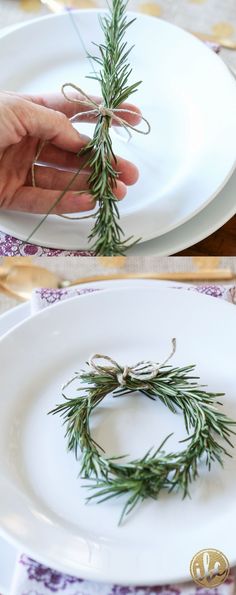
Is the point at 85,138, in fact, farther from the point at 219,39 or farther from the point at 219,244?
the point at 219,39

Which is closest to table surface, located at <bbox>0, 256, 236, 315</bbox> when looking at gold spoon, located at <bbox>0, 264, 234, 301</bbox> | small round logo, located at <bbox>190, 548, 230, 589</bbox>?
gold spoon, located at <bbox>0, 264, 234, 301</bbox>

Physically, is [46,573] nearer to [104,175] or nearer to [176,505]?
[176,505]

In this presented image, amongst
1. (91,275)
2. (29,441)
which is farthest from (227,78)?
(29,441)

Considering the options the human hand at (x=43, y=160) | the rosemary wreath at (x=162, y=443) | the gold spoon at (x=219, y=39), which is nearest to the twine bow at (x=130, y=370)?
the rosemary wreath at (x=162, y=443)

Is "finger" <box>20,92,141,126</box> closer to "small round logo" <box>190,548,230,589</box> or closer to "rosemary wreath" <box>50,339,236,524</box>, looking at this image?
"rosemary wreath" <box>50,339,236,524</box>

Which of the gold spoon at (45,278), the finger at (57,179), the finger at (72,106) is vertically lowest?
the gold spoon at (45,278)

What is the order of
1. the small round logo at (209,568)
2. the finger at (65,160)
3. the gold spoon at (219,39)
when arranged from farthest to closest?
the gold spoon at (219,39) → the finger at (65,160) → the small round logo at (209,568)

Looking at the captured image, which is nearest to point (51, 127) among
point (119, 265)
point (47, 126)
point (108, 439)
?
point (47, 126)

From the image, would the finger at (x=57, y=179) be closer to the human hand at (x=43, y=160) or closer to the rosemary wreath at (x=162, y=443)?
the human hand at (x=43, y=160)
